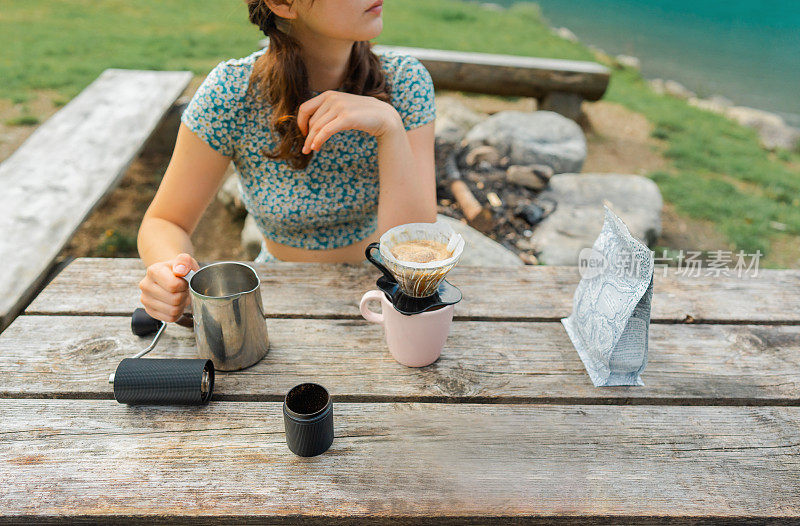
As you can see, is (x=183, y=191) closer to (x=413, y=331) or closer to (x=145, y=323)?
(x=145, y=323)

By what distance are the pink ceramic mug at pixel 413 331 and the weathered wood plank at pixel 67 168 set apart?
135 cm

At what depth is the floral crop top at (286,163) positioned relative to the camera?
1.65 meters

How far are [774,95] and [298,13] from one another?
11.2 meters

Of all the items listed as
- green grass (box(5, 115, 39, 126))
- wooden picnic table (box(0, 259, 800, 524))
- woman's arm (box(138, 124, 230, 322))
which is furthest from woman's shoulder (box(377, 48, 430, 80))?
green grass (box(5, 115, 39, 126))

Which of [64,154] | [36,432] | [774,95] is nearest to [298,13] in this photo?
[36,432]

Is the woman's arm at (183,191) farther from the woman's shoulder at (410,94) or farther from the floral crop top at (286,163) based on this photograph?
the woman's shoulder at (410,94)

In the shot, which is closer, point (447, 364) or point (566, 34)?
point (447, 364)

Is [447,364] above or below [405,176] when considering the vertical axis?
below

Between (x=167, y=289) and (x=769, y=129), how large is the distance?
799 cm

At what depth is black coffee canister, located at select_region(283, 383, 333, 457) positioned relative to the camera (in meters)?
1.03

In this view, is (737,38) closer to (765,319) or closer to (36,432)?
(765,319)

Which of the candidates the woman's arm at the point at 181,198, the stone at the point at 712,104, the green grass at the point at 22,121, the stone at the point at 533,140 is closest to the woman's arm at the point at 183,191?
the woman's arm at the point at 181,198

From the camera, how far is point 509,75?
221 inches

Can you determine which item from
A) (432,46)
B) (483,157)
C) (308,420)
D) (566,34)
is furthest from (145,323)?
(566,34)
